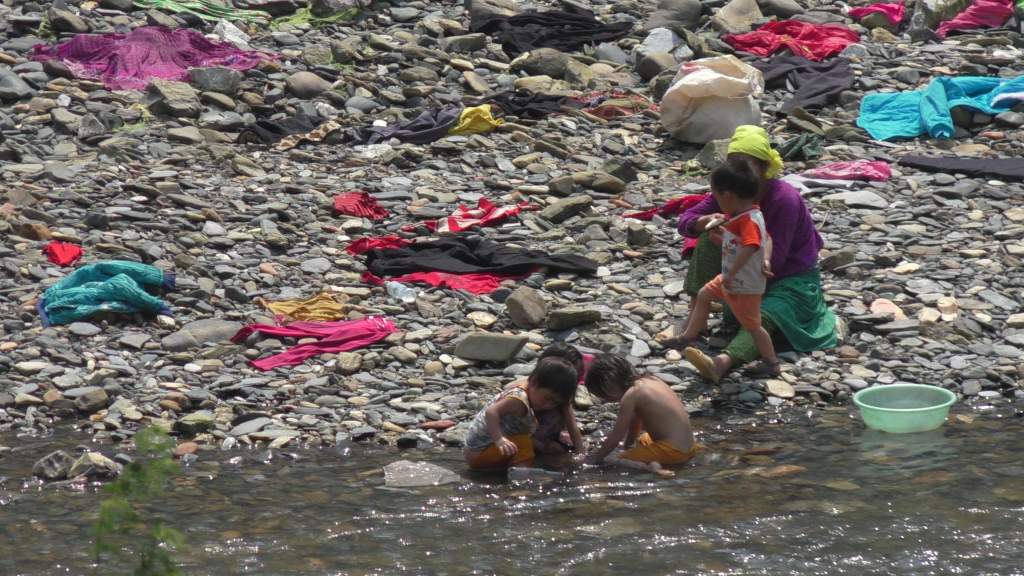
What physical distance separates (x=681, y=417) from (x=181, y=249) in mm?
4141

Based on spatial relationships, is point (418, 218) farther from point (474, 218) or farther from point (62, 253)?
point (62, 253)

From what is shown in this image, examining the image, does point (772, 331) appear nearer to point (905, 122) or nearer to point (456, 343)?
point (456, 343)

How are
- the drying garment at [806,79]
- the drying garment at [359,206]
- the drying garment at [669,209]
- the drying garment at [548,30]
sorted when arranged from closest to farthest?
the drying garment at [669,209] < the drying garment at [359,206] < the drying garment at [806,79] < the drying garment at [548,30]

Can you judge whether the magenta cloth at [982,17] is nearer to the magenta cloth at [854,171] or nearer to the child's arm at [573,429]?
the magenta cloth at [854,171]

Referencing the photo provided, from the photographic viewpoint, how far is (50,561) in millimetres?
5570

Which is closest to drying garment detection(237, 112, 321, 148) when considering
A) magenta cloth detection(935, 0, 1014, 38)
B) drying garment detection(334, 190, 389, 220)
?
drying garment detection(334, 190, 389, 220)

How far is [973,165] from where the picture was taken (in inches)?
417

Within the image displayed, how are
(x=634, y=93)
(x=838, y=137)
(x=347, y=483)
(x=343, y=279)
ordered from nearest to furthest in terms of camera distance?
(x=347, y=483)
(x=343, y=279)
(x=838, y=137)
(x=634, y=93)

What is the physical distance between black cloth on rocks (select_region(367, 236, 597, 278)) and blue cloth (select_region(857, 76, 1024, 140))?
12.6 ft

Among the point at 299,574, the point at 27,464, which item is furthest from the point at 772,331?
the point at 27,464

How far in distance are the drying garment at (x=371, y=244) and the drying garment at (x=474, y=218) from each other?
405 mm

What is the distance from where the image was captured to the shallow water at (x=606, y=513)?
18.3ft

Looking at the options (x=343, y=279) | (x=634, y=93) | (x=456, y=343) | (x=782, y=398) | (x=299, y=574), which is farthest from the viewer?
(x=634, y=93)

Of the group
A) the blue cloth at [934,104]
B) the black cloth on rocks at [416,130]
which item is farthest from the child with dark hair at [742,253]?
the black cloth on rocks at [416,130]
